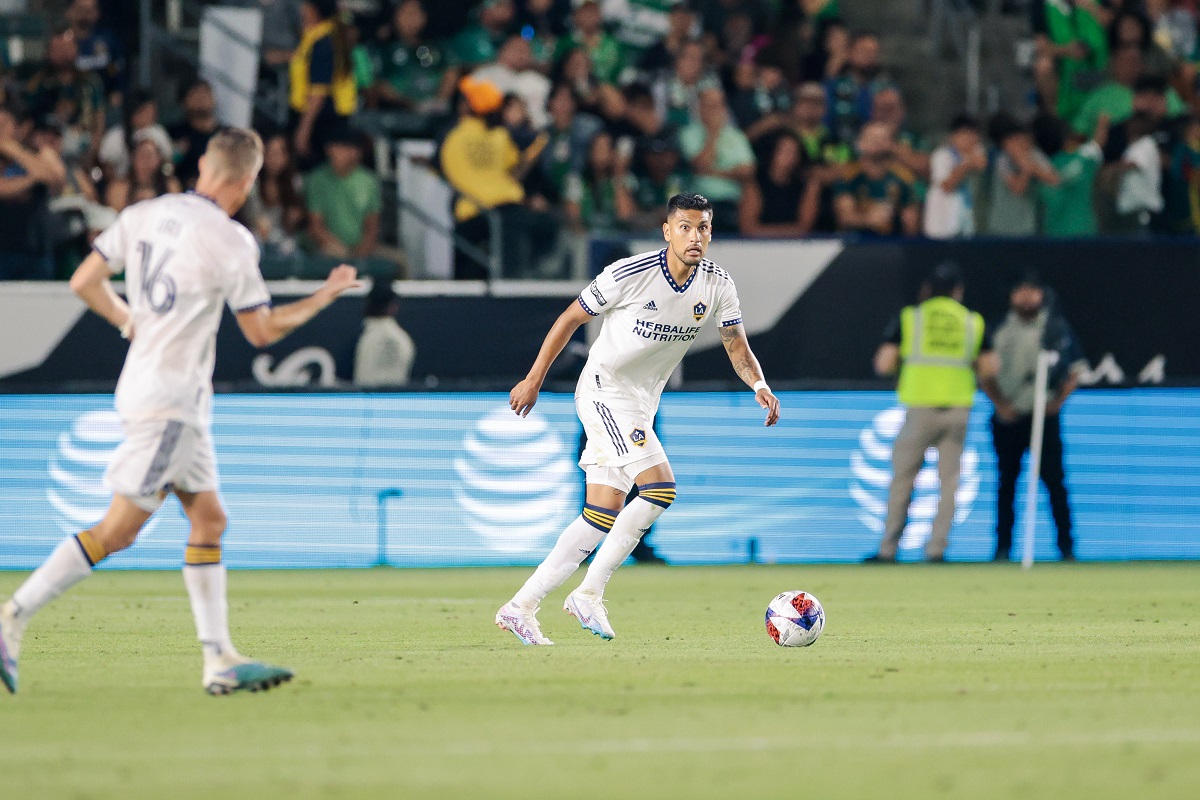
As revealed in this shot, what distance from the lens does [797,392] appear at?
680 inches

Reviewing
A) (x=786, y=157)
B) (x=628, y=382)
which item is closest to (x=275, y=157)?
(x=786, y=157)

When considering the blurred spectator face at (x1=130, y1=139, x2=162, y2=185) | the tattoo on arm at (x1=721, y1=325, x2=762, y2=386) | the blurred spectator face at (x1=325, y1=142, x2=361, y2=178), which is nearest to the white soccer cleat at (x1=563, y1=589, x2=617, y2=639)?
the tattoo on arm at (x1=721, y1=325, x2=762, y2=386)

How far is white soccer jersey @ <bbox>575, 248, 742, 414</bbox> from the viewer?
10.0m

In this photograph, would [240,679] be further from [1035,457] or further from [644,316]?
[1035,457]

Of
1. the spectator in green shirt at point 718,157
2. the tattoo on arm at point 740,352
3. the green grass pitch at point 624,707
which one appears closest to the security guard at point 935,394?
the spectator in green shirt at point 718,157

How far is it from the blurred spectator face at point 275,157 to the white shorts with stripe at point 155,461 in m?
11.4

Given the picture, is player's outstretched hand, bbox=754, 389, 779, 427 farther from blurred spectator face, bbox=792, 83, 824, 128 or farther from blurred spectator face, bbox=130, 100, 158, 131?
blurred spectator face, bbox=792, 83, 824, 128

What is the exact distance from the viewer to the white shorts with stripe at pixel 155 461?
24.3ft

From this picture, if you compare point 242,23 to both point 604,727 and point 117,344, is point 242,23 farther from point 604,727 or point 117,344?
Result: point 604,727

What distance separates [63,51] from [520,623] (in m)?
11.3

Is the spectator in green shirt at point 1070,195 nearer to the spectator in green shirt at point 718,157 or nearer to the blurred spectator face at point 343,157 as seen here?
the spectator in green shirt at point 718,157

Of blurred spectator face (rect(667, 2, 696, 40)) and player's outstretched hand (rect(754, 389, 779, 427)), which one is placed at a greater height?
blurred spectator face (rect(667, 2, 696, 40))

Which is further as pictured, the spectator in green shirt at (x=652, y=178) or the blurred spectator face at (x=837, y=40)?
the blurred spectator face at (x=837, y=40)

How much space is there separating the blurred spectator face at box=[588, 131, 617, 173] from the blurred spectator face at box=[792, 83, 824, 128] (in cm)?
233
